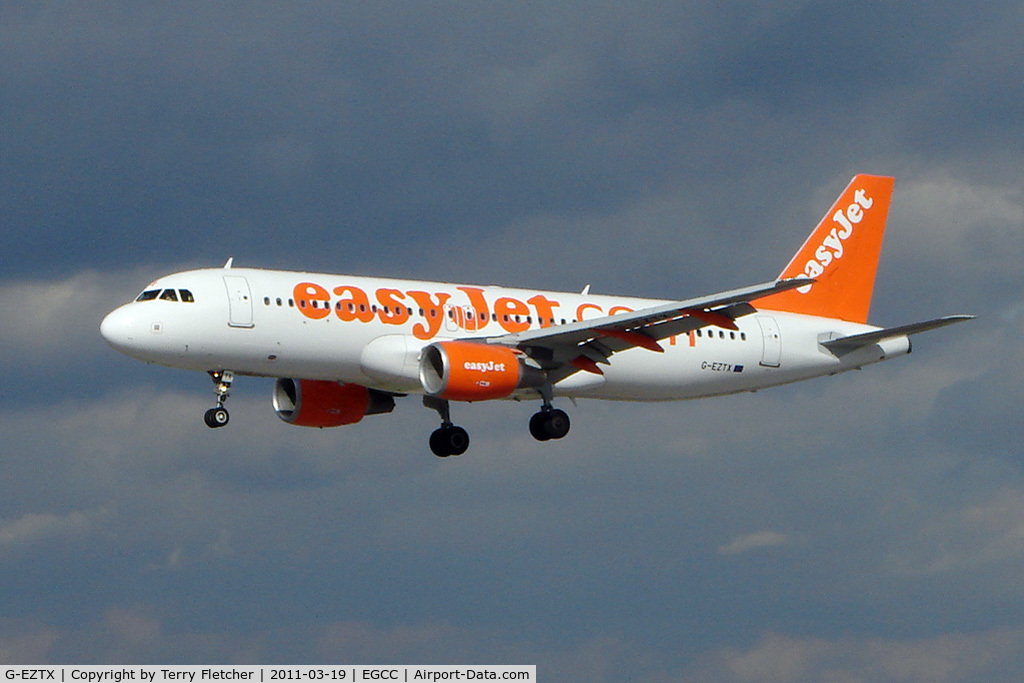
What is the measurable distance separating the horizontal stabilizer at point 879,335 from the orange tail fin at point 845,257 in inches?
75.5

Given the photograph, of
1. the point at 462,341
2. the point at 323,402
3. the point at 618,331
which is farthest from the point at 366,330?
the point at 618,331

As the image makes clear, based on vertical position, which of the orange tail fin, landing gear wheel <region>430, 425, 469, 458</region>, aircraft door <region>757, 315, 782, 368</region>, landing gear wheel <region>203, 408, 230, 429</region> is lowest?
landing gear wheel <region>203, 408, 230, 429</region>

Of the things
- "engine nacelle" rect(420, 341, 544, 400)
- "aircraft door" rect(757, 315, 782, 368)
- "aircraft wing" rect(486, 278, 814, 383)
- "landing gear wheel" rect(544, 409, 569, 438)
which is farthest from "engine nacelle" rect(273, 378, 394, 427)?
"aircraft door" rect(757, 315, 782, 368)

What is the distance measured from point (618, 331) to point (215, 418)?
11573 mm

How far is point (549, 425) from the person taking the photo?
161ft

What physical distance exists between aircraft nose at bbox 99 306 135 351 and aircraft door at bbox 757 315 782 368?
67.5 ft

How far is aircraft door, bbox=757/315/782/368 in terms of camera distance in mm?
53500

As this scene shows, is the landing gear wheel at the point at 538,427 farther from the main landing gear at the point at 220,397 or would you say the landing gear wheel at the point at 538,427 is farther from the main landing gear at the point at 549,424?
the main landing gear at the point at 220,397

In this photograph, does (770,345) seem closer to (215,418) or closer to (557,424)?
(557,424)

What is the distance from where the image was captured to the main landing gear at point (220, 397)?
45750mm

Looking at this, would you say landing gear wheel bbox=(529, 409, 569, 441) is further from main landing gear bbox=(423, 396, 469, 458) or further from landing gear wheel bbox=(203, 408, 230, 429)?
landing gear wheel bbox=(203, 408, 230, 429)

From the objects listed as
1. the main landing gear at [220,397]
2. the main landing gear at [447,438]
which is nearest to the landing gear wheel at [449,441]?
the main landing gear at [447,438]

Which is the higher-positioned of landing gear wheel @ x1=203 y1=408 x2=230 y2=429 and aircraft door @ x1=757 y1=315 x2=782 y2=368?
aircraft door @ x1=757 y1=315 x2=782 y2=368

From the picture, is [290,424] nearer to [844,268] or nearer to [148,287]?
[148,287]
